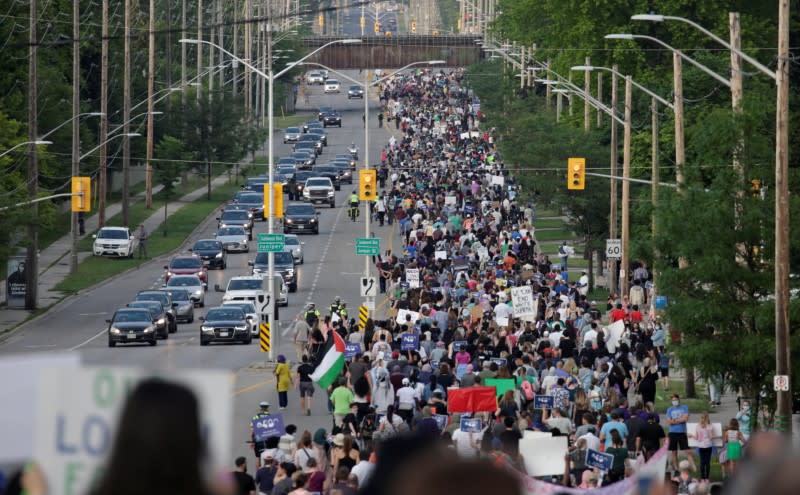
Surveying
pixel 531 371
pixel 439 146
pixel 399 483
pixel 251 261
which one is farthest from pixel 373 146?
pixel 399 483

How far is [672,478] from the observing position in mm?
21031

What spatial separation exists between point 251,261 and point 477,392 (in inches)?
1841

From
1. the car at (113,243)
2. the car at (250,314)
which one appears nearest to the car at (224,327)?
the car at (250,314)

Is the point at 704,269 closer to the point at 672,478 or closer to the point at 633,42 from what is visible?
the point at 672,478

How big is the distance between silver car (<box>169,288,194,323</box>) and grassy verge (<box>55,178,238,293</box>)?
931cm

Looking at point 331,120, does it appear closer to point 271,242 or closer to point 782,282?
point 271,242

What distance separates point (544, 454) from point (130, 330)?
94.5ft

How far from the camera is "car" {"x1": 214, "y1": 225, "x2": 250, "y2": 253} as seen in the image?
249 ft

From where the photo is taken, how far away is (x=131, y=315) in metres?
48.9

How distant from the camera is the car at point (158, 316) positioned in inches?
1989

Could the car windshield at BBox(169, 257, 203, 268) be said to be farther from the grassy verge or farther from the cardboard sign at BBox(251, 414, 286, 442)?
the cardboard sign at BBox(251, 414, 286, 442)

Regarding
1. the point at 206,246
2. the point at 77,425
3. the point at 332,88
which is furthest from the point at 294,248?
the point at 332,88

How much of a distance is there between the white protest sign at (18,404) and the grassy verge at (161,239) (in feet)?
195

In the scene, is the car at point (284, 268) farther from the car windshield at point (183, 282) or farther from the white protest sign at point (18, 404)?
the white protest sign at point (18, 404)
